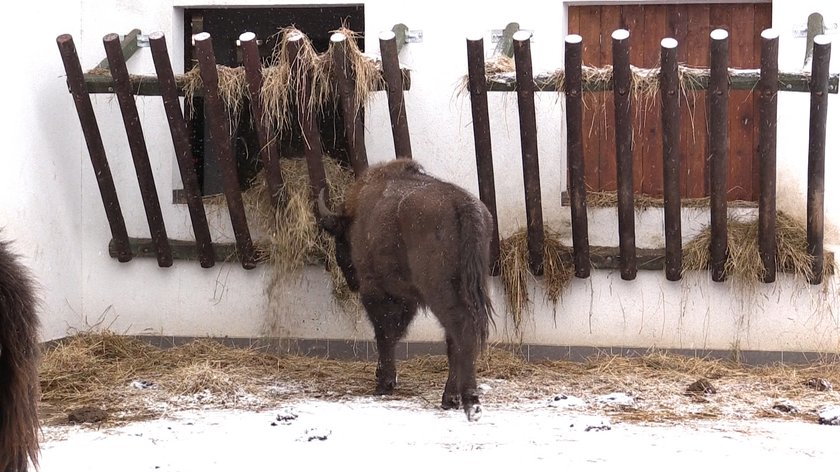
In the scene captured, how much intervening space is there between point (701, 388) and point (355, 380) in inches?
89.1

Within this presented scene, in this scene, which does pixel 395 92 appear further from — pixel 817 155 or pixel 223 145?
pixel 817 155

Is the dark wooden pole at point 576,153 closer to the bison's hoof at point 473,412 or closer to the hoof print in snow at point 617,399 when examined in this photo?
the hoof print in snow at point 617,399

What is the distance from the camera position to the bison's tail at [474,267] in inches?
250

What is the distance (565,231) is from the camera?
27.4 feet

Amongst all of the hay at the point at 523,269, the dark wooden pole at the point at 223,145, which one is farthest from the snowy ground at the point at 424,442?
the dark wooden pole at the point at 223,145

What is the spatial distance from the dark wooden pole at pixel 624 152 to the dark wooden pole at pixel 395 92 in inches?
57.1

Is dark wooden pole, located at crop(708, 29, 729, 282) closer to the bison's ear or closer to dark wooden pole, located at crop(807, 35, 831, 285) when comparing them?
dark wooden pole, located at crop(807, 35, 831, 285)

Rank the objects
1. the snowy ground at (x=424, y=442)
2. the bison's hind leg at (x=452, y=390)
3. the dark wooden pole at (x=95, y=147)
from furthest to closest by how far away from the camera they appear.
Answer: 1. the dark wooden pole at (x=95, y=147)
2. the bison's hind leg at (x=452, y=390)
3. the snowy ground at (x=424, y=442)

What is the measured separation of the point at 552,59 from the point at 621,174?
1.17 metres

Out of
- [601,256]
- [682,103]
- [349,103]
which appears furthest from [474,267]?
[682,103]

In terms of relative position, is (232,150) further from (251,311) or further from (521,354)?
(521,354)

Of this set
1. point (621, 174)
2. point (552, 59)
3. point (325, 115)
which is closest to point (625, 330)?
point (621, 174)

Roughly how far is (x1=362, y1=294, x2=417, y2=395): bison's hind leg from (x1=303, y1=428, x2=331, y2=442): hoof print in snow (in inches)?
52.0

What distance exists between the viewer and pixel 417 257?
6582 millimetres
